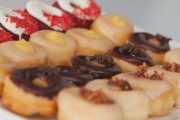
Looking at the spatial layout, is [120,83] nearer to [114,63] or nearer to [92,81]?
[92,81]

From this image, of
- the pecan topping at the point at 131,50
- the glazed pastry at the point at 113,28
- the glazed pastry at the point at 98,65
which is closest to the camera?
the glazed pastry at the point at 98,65

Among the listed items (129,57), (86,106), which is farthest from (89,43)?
(86,106)

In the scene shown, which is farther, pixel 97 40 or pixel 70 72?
pixel 97 40

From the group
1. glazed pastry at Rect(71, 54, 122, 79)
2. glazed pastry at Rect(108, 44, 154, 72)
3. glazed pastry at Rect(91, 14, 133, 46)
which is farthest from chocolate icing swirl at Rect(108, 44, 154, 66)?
glazed pastry at Rect(91, 14, 133, 46)

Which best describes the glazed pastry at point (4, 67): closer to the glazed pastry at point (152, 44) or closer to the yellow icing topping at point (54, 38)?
the yellow icing topping at point (54, 38)

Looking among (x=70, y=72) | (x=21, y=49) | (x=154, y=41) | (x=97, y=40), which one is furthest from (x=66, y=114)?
(x=154, y=41)

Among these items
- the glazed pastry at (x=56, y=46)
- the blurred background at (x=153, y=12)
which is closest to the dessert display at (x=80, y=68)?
the glazed pastry at (x=56, y=46)
